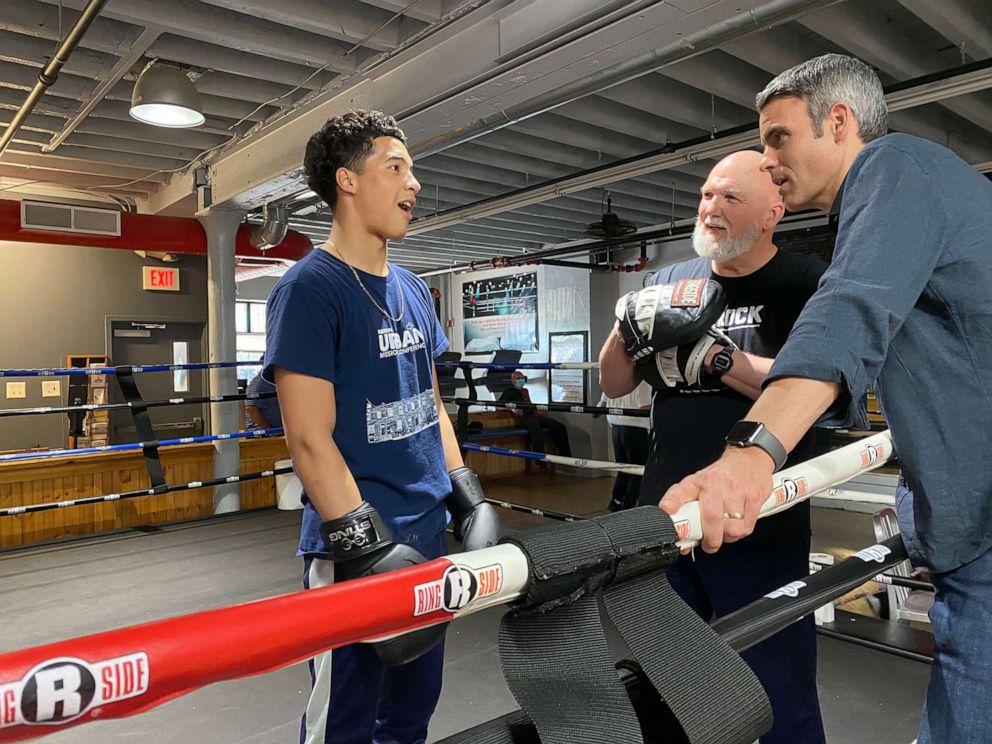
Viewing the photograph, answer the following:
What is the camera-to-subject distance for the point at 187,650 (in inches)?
16.2

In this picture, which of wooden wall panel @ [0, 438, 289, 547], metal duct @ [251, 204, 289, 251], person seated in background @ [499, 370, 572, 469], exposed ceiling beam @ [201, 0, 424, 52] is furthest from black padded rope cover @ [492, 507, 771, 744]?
person seated in background @ [499, 370, 572, 469]

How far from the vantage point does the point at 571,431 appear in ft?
26.3

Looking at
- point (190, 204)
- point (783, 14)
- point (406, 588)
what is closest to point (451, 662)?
point (406, 588)

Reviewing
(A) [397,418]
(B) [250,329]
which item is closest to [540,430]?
(A) [397,418]

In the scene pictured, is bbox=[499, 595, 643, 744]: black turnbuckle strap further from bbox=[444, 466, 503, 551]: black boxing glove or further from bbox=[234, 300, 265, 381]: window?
bbox=[234, 300, 265, 381]: window

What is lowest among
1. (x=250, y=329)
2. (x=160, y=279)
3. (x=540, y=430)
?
(x=540, y=430)

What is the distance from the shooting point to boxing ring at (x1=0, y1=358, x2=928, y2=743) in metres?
0.38

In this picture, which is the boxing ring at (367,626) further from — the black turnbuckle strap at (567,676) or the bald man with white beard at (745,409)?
the bald man with white beard at (745,409)

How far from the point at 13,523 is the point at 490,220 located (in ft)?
18.8

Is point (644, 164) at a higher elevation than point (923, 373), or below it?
higher

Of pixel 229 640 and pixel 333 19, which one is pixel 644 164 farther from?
pixel 229 640

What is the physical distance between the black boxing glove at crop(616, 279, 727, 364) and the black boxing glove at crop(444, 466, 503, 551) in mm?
495

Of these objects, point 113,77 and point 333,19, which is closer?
point 333,19

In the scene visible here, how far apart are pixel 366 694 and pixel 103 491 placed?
15.4 ft
